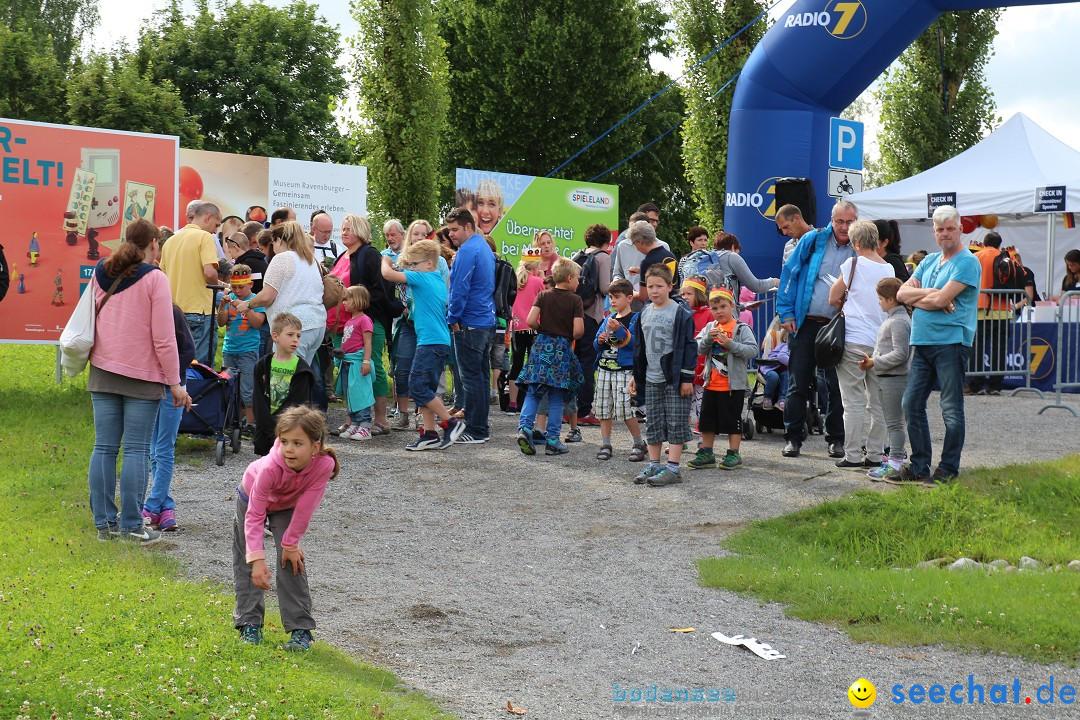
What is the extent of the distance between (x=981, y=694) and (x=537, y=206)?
577 inches

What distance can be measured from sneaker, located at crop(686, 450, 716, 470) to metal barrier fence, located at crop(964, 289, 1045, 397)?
21.6 feet

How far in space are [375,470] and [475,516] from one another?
1.82 m

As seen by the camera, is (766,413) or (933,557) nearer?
(933,557)

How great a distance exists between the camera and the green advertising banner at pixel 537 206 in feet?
57.5

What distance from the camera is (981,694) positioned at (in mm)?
5125

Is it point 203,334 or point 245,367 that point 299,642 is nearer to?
point 245,367

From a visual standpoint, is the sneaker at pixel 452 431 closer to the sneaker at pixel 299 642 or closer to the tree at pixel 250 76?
the sneaker at pixel 299 642

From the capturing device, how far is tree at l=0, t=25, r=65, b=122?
40031mm

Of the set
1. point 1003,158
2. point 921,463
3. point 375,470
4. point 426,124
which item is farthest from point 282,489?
point 1003,158

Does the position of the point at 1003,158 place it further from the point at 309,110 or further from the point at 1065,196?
the point at 309,110

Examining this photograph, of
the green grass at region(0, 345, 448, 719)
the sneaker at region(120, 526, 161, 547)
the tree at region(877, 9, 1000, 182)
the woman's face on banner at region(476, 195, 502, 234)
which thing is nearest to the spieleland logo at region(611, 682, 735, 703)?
the green grass at region(0, 345, 448, 719)

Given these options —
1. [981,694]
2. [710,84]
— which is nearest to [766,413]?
[981,694]

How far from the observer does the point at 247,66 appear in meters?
43.8

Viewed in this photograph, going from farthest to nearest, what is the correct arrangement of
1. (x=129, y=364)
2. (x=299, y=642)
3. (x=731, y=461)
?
(x=731, y=461)
(x=129, y=364)
(x=299, y=642)
